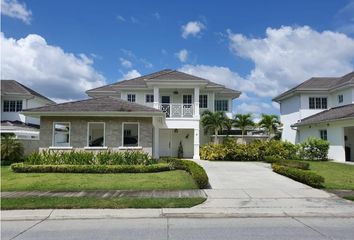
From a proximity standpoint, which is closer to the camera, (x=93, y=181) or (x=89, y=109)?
(x=93, y=181)

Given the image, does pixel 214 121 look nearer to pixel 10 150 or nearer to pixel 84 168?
pixel 84 168

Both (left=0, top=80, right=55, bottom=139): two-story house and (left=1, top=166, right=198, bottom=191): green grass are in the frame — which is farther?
(left=0, top=80, right=55, bottom=139): two-story house

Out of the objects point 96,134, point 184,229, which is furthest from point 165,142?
point 184,229

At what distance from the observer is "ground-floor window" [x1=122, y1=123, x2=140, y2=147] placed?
71.2 ft

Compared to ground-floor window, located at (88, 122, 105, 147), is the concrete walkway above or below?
below

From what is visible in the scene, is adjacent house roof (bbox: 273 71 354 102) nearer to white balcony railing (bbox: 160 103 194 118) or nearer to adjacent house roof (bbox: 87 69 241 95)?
adjacent house roof (bbox: 87 69 241 95)

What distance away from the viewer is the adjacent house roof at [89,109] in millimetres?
20578

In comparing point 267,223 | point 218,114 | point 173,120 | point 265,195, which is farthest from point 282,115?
point 267,223

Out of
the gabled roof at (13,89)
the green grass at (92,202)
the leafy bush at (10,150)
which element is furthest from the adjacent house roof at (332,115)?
the gabled roof at (13,89)

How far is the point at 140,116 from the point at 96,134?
3.60 m

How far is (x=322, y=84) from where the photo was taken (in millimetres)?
32031

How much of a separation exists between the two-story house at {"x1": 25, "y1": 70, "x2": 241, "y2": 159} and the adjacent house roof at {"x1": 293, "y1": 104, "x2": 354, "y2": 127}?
22.7ft

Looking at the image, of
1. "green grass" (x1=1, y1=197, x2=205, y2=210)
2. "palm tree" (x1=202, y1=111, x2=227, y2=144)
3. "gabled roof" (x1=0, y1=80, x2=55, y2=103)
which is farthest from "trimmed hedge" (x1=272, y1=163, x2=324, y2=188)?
"gabled roof" (x1=0, y1=80, x2=55, y2=103)

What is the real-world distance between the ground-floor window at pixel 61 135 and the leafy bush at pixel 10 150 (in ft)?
10.2
